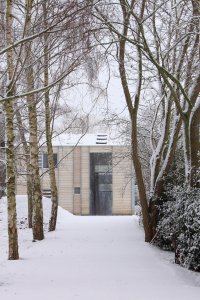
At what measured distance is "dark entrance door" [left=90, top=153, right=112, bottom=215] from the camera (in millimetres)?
41531

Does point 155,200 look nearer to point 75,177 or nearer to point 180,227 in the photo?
point 180,227

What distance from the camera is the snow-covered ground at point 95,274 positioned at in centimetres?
696

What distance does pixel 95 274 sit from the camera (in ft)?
28.5

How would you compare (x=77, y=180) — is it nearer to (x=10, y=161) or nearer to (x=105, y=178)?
(x=105, y=178)

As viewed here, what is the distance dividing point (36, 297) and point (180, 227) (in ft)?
15.1

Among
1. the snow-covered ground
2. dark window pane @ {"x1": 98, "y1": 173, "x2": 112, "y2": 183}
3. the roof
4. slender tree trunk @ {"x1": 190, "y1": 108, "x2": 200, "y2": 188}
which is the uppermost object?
the roof

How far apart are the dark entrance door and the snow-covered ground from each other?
→ 2743 centimetres

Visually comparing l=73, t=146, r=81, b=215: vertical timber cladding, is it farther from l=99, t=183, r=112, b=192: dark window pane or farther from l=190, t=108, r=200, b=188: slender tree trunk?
l=190, t=108, r=200, b=188: slender tree trunk

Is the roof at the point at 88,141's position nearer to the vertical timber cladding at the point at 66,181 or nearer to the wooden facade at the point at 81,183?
the wooden facade at the point at 81,183

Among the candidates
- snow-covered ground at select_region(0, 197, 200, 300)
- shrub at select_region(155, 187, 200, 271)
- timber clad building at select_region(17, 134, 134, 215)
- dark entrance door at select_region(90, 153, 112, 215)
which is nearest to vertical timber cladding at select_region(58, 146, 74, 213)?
timber clad building at select_region(17, 134, 134, 215)

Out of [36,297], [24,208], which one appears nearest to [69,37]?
[36,297]

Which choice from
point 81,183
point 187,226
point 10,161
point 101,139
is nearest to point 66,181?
point 81,183

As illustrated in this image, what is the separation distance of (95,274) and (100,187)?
3323 centimetres

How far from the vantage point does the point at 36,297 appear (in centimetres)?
666
